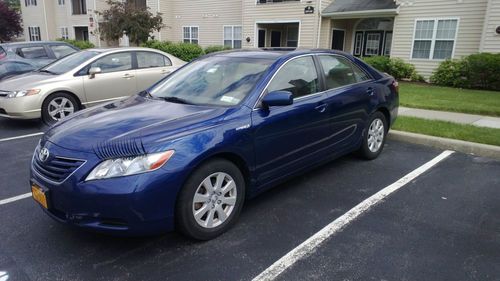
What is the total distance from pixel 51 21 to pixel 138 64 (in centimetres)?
3013

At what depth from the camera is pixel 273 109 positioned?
145 inches

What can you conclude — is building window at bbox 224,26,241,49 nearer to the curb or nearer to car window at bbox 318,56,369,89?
the curb

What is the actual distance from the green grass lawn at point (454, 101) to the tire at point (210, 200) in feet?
22.3

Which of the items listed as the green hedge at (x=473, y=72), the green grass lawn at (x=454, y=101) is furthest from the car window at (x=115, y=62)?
the green hedge at (x=473, y=72)

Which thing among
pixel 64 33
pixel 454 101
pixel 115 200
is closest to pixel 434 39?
pixel 454 101

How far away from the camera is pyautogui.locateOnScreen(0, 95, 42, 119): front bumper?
6801 mm

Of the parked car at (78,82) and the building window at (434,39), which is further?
the building window at (434,39)

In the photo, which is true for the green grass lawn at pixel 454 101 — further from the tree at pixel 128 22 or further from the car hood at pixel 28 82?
the tree at pixel 128 22

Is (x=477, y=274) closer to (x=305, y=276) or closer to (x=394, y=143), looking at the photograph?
(x=305, y=276)

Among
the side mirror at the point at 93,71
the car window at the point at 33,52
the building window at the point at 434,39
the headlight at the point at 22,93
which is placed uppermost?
the building window at the point at 434,39

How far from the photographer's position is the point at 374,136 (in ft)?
17.6

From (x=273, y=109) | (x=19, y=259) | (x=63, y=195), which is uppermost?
(x=273, y=109)

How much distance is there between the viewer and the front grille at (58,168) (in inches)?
111

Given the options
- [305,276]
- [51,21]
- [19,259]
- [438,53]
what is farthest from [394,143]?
[51,21]
